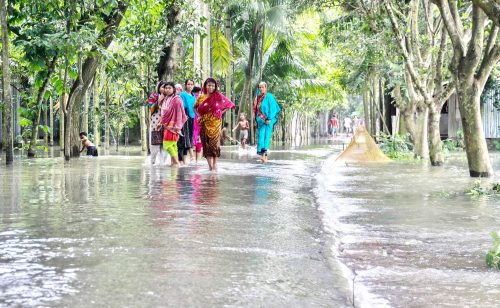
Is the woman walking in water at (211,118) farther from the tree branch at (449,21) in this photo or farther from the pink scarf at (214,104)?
the tree branch at (449,21)

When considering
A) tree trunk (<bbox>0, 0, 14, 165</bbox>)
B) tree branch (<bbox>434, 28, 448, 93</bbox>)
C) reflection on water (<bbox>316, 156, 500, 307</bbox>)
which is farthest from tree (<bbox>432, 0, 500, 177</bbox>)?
tree trunk (<bbox>0, 0, 14, 165</bbox>)

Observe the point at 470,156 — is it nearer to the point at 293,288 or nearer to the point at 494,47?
the point at 494,47

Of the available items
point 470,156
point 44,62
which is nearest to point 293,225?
point 470,156

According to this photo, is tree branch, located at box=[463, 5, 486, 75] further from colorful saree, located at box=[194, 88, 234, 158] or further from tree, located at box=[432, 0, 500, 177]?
colorful saree, located at box=[194, 88, 234, 158]

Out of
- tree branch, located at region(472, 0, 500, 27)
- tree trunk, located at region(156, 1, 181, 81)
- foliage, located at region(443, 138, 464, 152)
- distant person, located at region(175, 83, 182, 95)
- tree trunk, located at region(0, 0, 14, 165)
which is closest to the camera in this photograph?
tree branch, located at region(472, 0, 500, 27)

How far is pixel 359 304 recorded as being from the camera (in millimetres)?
3982

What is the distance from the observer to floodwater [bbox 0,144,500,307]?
13.4ft

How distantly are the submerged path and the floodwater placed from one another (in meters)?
0.01

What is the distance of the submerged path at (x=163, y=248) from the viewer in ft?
13.1

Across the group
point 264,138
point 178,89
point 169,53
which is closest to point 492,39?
point 178,89

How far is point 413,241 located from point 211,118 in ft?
28.2

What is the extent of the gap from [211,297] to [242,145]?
2388cm

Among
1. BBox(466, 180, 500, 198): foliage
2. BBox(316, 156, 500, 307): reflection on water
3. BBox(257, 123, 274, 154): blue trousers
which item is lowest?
BBox(316, 156, 500, 307): reflection on water

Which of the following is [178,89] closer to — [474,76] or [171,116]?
[171,116]
